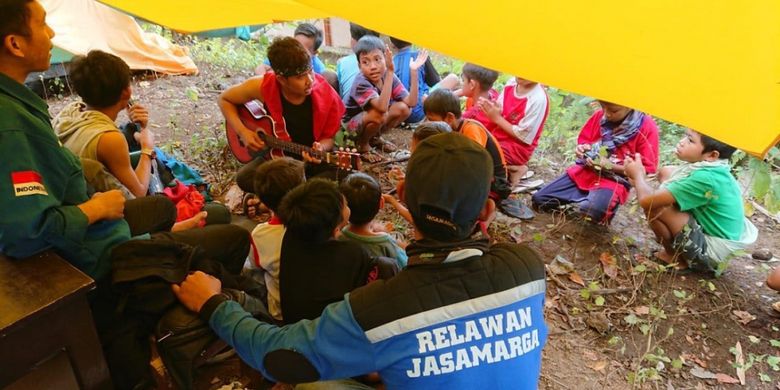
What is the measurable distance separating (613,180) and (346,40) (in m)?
6.99

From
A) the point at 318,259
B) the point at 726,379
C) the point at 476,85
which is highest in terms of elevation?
the point at 476,85

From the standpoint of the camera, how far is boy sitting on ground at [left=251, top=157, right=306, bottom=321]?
93.5 inches

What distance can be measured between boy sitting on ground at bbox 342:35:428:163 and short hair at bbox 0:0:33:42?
3073 mm

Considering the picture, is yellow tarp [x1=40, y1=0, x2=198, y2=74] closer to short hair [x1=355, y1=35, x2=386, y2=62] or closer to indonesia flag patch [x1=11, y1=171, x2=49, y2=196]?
short hair [x1=355, y1=35, x2=386, y2=62]

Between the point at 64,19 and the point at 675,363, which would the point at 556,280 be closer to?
the point at 675,363

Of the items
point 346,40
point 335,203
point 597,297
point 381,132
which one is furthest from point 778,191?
point 346,40

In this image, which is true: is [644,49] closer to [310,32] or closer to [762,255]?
[762,255]

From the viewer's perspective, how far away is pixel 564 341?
2.90 meters

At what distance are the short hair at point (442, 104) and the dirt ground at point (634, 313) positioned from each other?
103cm

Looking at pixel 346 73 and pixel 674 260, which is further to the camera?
pixel 346 73

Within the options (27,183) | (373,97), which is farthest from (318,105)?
(27,183)

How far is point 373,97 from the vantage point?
452 cm

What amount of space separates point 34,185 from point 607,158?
12.7 ft

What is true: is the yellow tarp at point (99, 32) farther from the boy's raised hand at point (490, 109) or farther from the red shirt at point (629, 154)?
the red shirt at point (629, 154)
